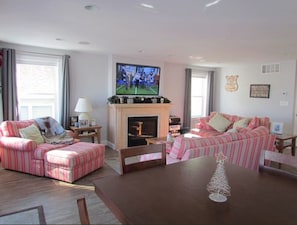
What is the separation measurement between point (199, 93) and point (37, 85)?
16.2 ft

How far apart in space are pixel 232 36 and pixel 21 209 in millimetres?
3710

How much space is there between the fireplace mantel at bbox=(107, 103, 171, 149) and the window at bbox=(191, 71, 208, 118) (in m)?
1.78

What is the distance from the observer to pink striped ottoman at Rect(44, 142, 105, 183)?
3.48 meters

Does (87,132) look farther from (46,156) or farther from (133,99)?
(46,156)

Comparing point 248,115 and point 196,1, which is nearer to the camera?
point 196,1

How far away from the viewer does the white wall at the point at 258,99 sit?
19.7 ft

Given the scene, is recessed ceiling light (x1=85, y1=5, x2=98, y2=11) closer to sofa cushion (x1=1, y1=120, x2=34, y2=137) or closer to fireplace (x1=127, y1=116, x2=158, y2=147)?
sofa cushion (x1=1, y1=120, x2=34, y2=137)

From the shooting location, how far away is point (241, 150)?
3.41m

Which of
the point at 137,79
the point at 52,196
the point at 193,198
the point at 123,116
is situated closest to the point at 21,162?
the point at 52,196

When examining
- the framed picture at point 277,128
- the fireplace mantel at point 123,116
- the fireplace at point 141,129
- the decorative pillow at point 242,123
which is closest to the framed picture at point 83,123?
the fireplace mantel at point 123,116

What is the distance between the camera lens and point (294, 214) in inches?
43.9

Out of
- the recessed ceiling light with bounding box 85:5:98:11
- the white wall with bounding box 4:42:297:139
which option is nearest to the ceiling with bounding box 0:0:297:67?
the recessed ceiling light with bounding box 85:5:98:11

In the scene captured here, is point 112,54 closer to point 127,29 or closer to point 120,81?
point 120,81

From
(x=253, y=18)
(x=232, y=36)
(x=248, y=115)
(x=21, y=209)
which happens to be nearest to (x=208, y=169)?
(x=253, y=18)
